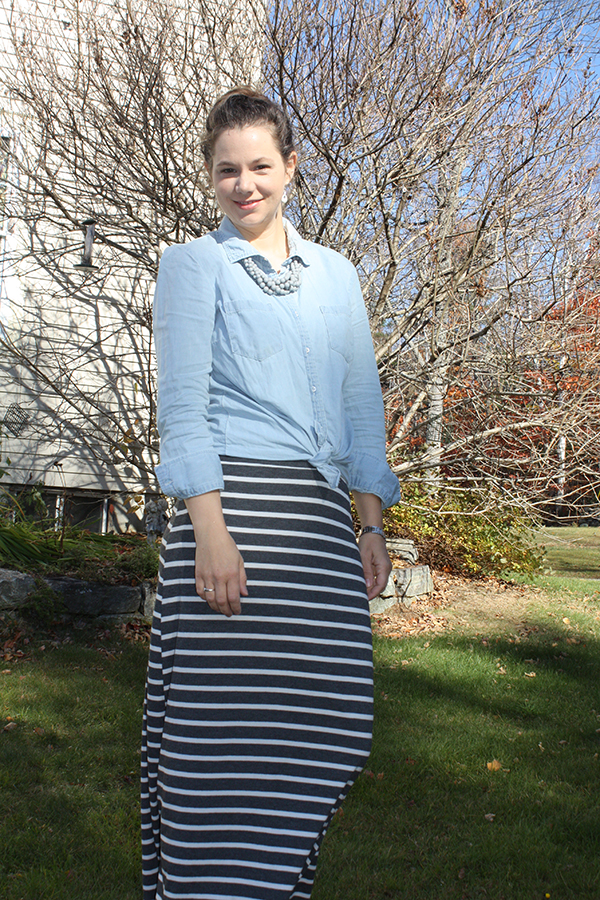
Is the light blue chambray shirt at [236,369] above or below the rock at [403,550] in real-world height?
above

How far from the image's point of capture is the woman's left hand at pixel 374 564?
5.75ft

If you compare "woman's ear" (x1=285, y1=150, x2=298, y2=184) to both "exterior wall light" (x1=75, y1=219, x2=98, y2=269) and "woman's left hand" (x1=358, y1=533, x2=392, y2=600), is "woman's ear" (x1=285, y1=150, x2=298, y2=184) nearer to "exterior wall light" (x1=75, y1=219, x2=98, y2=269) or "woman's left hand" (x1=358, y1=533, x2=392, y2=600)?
"woman's left hand" (x1=358, y1=533, x2=392, y2=600)

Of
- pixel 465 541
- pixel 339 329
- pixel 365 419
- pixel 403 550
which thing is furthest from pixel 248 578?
pixel 465 541

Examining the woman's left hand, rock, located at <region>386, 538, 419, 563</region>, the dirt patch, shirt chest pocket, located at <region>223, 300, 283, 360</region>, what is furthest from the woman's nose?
rock, located at <region>386, 538, 419, 563</region>

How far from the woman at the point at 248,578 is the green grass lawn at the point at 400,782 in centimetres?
121

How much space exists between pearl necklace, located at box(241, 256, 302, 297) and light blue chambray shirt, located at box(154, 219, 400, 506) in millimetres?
12

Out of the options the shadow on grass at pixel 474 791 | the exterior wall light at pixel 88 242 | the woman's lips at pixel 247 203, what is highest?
the exterior wall light at pixel 88 242

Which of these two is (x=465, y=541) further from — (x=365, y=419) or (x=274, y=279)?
(x=274, y=279)

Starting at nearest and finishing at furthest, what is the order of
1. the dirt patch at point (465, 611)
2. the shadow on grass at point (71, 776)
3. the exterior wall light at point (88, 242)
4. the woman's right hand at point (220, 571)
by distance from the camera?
the woman's right hand at point (220, 571)
the shadow on grass at point (71, 776)
the dirt patch at point (465, 611)
the exterior wall light at point (88, 242)

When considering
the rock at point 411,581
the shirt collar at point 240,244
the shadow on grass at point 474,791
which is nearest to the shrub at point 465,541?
the rock at point 411,581

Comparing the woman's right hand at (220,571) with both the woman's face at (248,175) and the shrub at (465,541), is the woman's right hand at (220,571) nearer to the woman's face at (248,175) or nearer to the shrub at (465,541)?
the woman's face at (248,175)

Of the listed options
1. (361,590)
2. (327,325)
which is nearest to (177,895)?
(361,590)

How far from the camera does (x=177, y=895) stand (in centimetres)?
145

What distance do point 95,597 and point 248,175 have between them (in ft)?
13.6
